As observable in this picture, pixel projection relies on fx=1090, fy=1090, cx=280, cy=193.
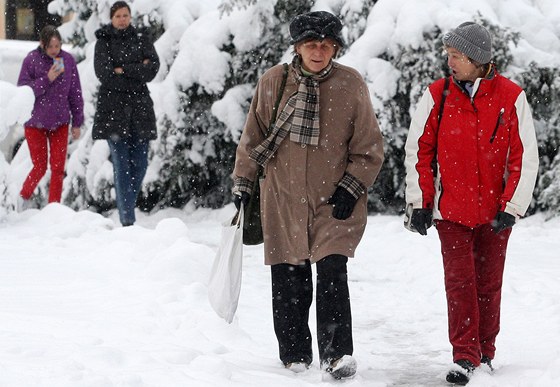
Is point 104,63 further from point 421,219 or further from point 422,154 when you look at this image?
point 421,219

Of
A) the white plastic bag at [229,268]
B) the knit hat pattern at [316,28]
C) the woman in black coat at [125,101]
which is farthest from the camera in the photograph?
the woman in black coat at [125,101]

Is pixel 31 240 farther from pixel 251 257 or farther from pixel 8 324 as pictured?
pixel 8 324

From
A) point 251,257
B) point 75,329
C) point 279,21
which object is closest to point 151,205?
point 279,21

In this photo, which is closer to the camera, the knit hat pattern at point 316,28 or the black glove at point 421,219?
the knit hat pattern at point 316,28

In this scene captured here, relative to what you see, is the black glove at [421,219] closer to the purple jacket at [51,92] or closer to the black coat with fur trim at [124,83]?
the black coat with fur trim at [124,83]

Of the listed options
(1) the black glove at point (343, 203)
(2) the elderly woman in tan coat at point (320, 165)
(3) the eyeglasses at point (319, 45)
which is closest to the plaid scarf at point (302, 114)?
(2) the elderly woman in tan coat at point (320, 165)

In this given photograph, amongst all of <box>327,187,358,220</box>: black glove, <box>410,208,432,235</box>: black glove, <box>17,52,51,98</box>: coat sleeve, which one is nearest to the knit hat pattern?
<box>327,187,358,220</box>: black glove

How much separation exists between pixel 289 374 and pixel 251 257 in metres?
3.82

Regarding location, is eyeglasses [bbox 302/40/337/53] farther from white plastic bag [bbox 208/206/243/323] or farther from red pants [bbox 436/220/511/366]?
red pants [bbox 436/220/511/366]

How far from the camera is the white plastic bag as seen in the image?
5258mm

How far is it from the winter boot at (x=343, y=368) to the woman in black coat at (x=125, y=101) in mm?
4804

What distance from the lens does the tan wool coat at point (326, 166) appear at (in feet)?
16.7

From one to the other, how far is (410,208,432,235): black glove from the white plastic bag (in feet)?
2.72

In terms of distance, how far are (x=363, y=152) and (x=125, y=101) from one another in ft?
15.8
